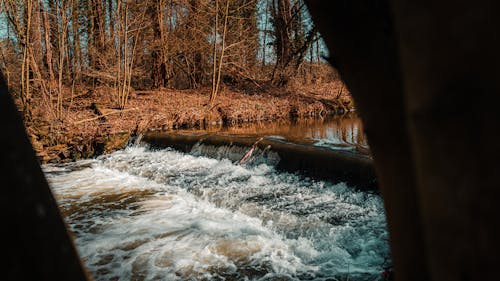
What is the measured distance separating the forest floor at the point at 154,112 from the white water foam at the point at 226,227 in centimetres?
341

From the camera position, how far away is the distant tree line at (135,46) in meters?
12.0

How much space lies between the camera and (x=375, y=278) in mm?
3971

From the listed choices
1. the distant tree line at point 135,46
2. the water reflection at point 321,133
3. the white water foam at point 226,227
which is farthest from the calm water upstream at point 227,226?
the distant tree line at point 135,46

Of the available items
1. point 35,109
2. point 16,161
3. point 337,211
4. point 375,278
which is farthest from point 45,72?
point 16,161

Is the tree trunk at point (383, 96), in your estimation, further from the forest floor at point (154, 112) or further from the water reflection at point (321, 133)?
the forest floor at point (154, 112)

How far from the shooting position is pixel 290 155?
331 inches

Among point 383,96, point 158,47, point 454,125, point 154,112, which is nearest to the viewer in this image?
point 454,125

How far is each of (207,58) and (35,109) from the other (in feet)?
37.4

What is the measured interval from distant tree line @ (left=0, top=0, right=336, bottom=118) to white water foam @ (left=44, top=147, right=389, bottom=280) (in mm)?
3946

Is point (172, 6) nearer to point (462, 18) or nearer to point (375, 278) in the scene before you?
point (375, 278)

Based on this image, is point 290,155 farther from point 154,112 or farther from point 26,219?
point 154,112

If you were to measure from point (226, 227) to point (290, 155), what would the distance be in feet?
10.9

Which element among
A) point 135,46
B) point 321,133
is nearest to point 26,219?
point 321,133

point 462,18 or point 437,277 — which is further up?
point 462,18
